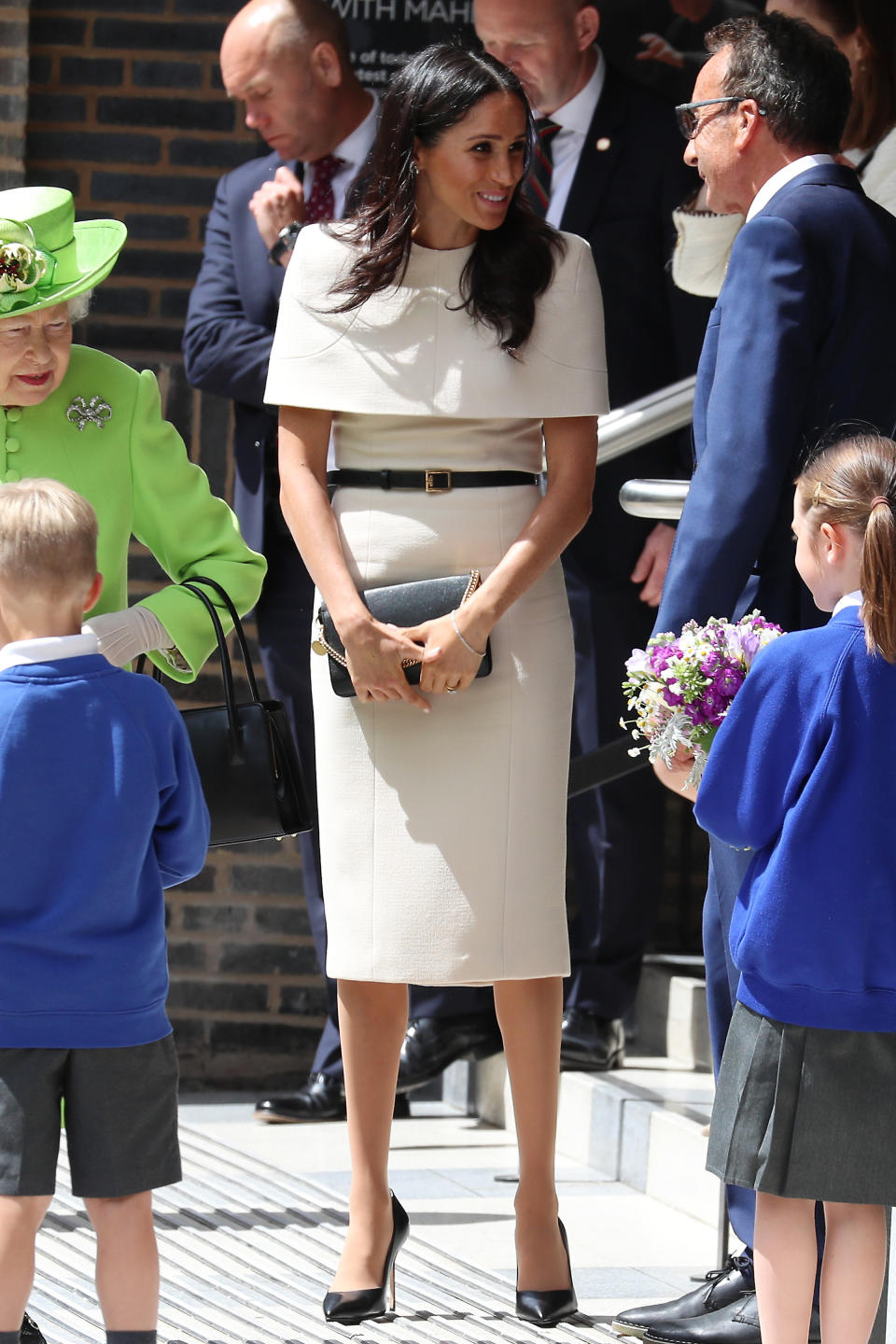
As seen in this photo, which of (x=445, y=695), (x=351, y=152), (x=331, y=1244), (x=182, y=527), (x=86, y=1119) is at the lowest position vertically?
(x=331, y=1244)

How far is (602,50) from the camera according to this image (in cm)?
480

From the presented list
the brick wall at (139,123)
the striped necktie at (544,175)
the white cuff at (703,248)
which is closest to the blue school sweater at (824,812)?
the white cuff at (703,248)

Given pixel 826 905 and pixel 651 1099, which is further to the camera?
pixel 651 1099

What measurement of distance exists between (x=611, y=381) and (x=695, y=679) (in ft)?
6.42

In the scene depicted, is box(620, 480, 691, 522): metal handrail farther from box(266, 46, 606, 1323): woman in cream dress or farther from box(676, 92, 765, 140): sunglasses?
box(676, 92, 765, 140): sunglasses

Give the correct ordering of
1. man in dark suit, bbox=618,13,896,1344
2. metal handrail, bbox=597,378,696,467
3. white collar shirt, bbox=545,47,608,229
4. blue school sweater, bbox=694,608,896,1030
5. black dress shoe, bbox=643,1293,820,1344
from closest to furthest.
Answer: blue school sweater, bbox=694,608,896,1030 < man in dark suit, bbox=618,13,896,1344 < black dress shoe, bbox=643,1293,820,1344 < metal handrail, bbox=597,378,696,467 < white collar shirt, bbox=545,47,608,229

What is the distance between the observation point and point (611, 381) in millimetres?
4348

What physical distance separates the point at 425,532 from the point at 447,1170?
169 centimetres

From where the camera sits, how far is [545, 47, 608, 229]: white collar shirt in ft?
14.4

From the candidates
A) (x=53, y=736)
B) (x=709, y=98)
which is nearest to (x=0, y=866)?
(x=53, y=736)

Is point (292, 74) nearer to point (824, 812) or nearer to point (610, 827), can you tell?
point (610, 827)

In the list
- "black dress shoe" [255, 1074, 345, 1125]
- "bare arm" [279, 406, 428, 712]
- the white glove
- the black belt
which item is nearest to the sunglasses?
the black belt

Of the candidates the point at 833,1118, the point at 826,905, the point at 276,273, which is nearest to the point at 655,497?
the point at 826,905

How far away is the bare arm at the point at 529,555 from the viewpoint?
9.61ft
